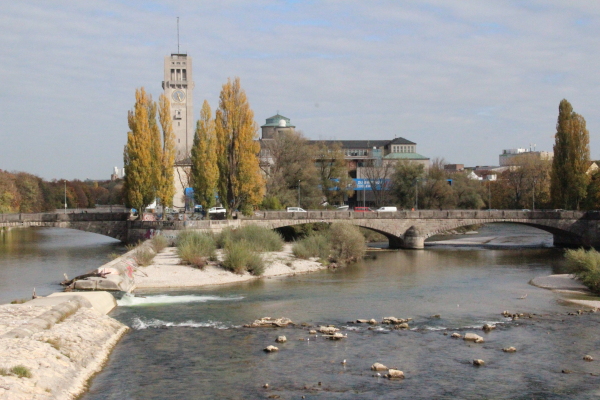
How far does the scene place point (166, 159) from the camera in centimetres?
6844

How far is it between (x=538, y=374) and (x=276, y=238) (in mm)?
36355

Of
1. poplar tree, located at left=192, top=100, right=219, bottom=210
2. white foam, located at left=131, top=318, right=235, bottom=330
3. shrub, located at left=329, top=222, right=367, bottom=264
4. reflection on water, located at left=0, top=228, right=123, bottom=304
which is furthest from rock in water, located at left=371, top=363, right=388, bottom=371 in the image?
poplar tree, located at left=192, top=100, right=219, bottom=210

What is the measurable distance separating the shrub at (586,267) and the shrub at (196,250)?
23.9 metres

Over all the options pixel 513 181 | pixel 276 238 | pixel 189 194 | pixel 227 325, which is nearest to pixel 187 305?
pixel 227 325

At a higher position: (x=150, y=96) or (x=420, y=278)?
(x=150, y=96)

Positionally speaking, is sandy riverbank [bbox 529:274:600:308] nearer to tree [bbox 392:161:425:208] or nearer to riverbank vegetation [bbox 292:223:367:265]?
riverbank vegetation [bbox 292:223:367:265]

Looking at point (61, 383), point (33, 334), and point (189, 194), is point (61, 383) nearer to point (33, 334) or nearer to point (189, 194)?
point (33, 334)

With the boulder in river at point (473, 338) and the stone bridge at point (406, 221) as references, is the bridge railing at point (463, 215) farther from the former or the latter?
the boulder in river at point (473, 338)

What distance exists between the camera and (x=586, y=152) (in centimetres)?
7600

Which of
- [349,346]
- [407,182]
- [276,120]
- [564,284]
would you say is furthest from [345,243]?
[276,120]

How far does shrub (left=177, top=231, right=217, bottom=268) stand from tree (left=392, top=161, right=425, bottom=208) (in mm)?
56118

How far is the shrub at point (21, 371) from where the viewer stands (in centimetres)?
1803

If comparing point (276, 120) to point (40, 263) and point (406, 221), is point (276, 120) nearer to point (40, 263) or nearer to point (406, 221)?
point (406, 221)

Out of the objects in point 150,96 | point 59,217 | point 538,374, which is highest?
point 150,96
